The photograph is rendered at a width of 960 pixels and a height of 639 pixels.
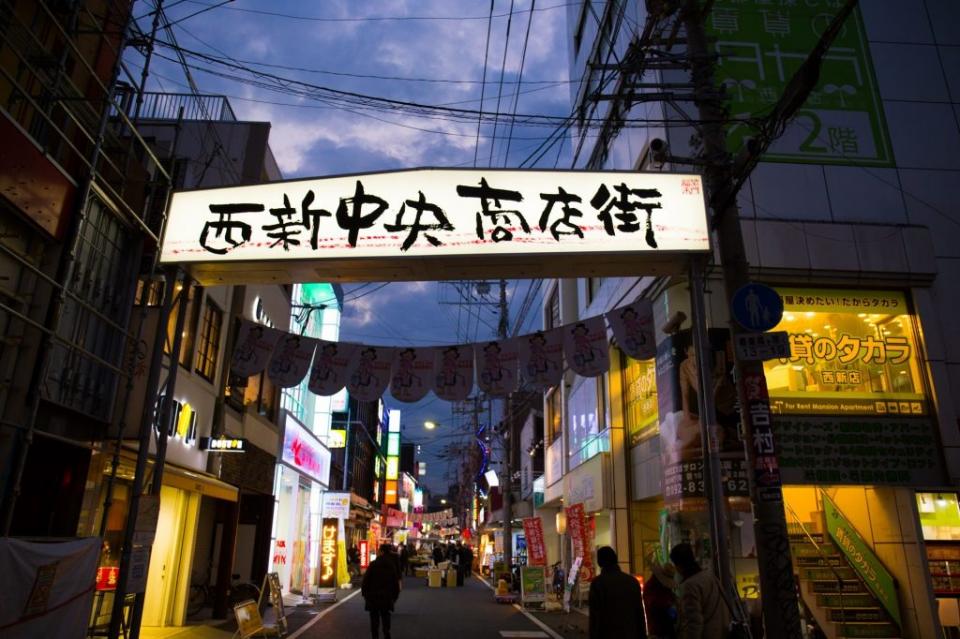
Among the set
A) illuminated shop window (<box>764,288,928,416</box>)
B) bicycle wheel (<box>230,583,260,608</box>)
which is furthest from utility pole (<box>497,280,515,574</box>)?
illuminated shop window (<box>764,288,928,416</box>)

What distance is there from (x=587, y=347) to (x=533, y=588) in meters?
11.3

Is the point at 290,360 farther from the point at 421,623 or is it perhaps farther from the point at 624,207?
the point at 421,623

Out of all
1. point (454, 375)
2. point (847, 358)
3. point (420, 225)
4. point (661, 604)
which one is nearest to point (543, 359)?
point (454, 375)

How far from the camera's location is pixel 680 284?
13.5 meters

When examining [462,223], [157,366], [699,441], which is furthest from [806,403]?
[157,366]

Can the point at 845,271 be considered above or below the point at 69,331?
above

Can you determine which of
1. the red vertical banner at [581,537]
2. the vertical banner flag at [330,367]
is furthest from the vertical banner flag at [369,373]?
the red vertical banner at [581,537]

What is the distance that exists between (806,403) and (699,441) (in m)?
2.60

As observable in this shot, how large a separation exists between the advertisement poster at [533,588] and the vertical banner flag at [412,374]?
10473 mm

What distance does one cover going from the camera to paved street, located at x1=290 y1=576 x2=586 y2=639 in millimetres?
13578

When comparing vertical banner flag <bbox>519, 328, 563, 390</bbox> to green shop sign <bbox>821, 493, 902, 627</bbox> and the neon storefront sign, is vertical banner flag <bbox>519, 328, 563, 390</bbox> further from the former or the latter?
the neon storefront sign

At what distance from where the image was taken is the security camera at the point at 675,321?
1327 centimetres

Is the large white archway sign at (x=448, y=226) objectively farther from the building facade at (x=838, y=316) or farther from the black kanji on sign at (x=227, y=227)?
the building facade at (x=838, y=316)

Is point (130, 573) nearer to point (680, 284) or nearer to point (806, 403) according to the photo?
point (680, 284)
